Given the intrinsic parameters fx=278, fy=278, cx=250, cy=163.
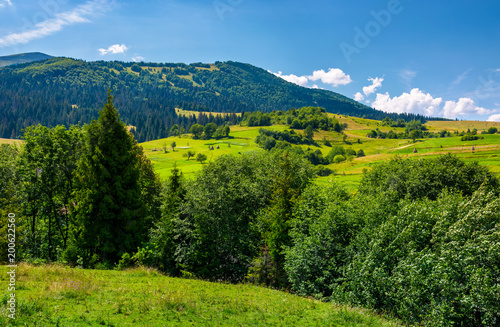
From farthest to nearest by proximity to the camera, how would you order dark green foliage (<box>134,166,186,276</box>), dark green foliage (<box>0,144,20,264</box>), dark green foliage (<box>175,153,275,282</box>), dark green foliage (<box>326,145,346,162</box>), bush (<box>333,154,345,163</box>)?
dark green foliage (<box>326,145,346,162</box>)
bush (<box>333,154,345,163</box>)
dark green foliage (<box>175,153,275,282</box>)
dark green foliage (<box>134,166,186,276</box>)
dark green foliage (<box>0,144,20,264</box>)

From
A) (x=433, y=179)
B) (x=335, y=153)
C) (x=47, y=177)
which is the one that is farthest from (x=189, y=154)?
(x=433, y=179)

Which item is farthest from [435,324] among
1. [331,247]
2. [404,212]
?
[331,247]

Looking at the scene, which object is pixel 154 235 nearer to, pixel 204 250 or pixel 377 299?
pixel 204 250

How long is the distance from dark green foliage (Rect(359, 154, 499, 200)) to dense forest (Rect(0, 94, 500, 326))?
16.9 meters

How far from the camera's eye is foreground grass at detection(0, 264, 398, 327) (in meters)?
12.7

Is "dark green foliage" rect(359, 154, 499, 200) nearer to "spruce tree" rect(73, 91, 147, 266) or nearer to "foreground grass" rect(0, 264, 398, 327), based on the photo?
"foreground grass" rect(0, 264, 398, 327)

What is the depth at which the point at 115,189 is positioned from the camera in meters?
32.1

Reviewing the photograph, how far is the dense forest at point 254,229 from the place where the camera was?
811 inches

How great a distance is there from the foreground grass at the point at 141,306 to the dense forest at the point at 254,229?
5830 mm

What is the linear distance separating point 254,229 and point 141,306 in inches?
1000

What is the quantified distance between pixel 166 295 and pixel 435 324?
1806 centimetres

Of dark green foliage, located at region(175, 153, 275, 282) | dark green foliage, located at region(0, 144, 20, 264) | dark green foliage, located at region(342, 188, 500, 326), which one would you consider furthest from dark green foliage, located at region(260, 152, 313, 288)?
dark green foliage, located at region(0, 144, 20, 264)

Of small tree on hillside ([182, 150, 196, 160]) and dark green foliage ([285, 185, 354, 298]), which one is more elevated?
small tree on hillside ([182, 150, 196, 160])

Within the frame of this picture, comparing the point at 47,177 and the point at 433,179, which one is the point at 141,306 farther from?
the point at 433,179
